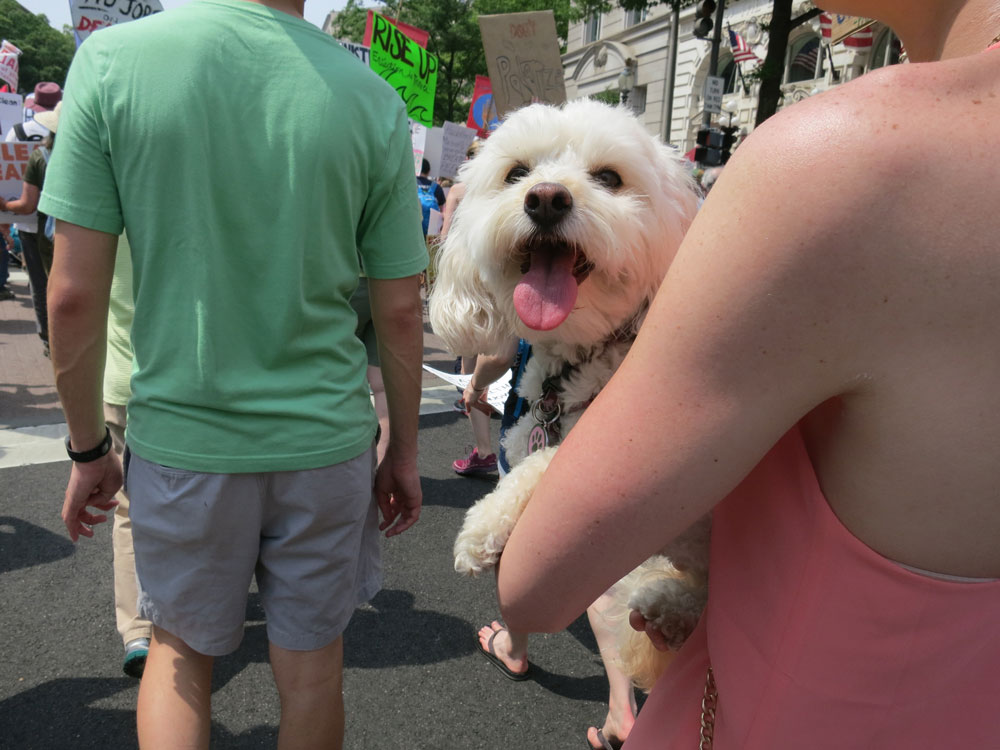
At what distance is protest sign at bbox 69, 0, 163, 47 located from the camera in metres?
4.54

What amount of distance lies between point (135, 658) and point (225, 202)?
1.79m

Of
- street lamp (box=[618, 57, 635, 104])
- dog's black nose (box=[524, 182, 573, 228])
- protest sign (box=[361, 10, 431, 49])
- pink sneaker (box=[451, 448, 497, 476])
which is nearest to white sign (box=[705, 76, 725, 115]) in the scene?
protest sign (box=[361, 10, 431, 49])

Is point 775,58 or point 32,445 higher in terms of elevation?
point 775,58

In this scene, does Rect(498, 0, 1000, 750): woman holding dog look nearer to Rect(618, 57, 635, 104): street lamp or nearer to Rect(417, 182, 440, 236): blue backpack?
Rect(417, 182, 440, 236): blue backpack

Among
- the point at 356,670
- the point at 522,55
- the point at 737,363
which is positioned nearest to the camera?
the point at 737,363

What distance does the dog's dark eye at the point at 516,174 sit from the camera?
175cm

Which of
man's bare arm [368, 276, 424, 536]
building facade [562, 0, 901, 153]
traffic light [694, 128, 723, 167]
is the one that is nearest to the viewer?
man's bare arm [368, 276, 424, 536]

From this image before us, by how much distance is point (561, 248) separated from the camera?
155 centimetres

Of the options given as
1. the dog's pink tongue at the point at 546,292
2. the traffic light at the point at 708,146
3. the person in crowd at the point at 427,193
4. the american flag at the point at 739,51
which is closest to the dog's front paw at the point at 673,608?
the dog's pink tongue at the point at 546,292

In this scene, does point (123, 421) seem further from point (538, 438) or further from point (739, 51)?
point (739, 51)

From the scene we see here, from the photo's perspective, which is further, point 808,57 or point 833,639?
point 808,57

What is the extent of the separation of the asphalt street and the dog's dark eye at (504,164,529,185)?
1.77 meters

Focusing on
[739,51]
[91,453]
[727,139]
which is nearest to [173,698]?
[91,453]

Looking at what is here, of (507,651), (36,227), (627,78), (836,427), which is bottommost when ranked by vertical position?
(627,78)
